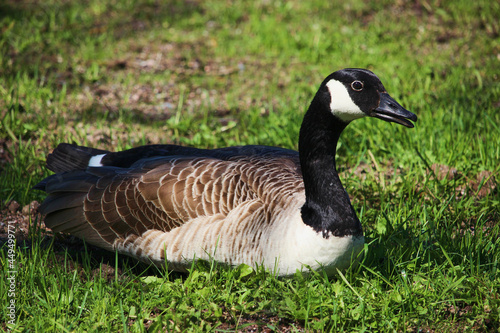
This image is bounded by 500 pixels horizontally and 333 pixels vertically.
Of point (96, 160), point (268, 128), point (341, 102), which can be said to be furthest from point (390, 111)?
point (268, 128)

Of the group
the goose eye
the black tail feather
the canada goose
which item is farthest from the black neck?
the black tail feather

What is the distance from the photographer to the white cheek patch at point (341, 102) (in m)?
3.16

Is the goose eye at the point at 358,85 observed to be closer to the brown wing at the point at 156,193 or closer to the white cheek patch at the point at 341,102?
the white cheek patch at the point at 341,102

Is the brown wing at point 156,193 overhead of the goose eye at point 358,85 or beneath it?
beneath

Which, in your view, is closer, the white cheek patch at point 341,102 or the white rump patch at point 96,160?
the white cheek patch at point 341,102

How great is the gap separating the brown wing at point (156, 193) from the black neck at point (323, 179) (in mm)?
258

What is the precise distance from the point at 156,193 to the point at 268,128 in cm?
230

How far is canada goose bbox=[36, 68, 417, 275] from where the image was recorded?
322 cm

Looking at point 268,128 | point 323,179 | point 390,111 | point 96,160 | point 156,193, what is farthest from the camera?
point 268,128

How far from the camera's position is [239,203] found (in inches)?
135

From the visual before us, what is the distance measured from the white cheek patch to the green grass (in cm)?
101

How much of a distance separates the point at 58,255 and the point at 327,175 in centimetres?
214

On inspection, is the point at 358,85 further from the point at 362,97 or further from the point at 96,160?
the point at 96,160

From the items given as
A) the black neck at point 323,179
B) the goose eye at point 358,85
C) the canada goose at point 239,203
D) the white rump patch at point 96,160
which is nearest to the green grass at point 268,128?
the canada goose at point 239,203
